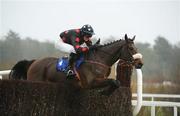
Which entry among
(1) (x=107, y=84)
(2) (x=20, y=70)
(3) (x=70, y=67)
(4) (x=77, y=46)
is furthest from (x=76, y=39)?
(2) (x=20, y=70)

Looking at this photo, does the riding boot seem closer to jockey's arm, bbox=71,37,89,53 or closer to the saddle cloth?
the saddle cloth

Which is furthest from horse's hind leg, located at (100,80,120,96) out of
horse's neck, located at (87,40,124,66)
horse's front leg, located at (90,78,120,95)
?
horse's neck, located at (87,40,124,66)

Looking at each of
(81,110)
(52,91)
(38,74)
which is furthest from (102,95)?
(38,74)

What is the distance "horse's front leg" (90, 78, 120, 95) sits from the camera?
5.95m

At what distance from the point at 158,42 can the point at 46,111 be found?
13.2 m

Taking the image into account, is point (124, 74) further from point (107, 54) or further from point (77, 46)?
point (77, 46)

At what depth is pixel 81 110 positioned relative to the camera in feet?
20.0

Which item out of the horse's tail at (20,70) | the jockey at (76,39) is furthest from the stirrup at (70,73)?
the horse's tail at (20,70)

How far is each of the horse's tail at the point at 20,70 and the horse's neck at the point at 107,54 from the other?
1.58 meters

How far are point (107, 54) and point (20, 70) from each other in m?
1.84

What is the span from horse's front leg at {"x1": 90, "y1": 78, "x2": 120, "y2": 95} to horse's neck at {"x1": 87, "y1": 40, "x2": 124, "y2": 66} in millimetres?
399

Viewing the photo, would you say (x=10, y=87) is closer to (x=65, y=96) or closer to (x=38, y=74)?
(x=65, y=96)

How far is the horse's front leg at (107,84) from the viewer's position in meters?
5.95

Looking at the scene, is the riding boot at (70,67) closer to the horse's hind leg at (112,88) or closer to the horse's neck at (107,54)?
the horse's neck at (107,54)
